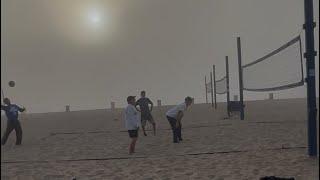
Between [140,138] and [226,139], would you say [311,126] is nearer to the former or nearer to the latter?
[226,139]

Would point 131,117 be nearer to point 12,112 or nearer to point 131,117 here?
point 131,117

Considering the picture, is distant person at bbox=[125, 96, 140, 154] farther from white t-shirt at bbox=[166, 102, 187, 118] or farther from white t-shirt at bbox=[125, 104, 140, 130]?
white t-shirt at bbox=[166, 102, 187, 118]

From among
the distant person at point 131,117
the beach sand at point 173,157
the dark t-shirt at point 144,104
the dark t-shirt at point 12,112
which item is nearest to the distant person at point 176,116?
the beach sand at point 173,157

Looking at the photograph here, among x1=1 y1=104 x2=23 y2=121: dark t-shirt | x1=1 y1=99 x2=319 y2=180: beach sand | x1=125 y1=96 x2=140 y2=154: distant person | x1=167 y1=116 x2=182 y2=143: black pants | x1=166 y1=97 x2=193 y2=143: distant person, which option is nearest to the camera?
x1=1 y1=99 x2=319 y2=180: beach sand

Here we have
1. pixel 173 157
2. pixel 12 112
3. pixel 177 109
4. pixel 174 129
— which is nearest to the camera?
pixel 173 157

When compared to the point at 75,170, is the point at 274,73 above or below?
above

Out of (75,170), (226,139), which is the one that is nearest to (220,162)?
(75,170)

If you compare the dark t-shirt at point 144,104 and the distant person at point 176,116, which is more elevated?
the dark t-shirt at point 144,104

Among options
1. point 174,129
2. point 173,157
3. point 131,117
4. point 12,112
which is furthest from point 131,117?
point 12,112

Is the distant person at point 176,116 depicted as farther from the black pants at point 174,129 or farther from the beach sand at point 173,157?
the beach sand at point 173,157

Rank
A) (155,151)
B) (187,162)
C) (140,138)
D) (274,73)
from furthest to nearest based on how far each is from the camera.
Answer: (274,73), (140,138), (155,151), (187,162)

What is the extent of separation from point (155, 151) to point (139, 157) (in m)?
1.08

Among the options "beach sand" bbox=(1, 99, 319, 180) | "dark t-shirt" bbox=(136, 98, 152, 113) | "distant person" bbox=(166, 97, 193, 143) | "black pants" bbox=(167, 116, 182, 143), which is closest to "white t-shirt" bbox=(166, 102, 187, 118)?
"distant person" bbox=(166, 97, 193, 143)

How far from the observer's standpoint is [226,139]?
12859mm
